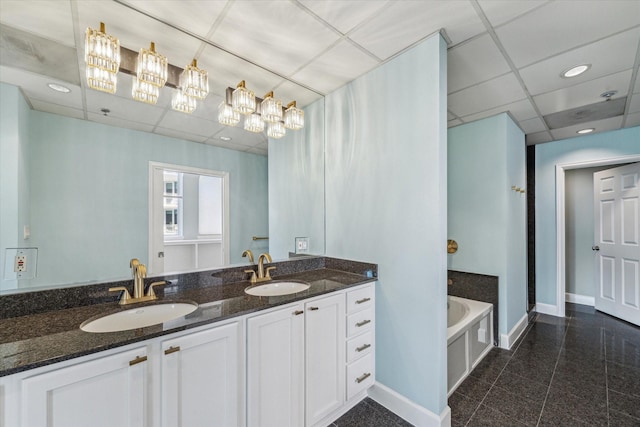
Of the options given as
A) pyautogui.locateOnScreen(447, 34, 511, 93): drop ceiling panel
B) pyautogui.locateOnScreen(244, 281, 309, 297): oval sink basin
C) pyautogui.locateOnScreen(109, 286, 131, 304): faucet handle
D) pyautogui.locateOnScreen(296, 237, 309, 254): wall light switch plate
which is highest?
pyautogui.locateOnScreen(447, 34, 511, 93): drop ceiling panel

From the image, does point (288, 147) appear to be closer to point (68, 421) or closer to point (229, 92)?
point (229, 92)

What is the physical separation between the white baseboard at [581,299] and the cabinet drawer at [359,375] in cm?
430

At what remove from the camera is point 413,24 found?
154 centimetres

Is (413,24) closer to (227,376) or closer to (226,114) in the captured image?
(226,114)

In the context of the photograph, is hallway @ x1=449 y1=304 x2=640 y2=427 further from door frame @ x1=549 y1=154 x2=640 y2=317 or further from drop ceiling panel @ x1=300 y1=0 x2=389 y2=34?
drop ceiling panel @ x1=300 y1=0 x2=389 y2=34

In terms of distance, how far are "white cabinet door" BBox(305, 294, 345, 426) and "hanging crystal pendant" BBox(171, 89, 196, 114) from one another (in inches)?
57.5

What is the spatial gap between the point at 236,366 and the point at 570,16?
8.54ft

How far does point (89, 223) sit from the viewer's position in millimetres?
1371

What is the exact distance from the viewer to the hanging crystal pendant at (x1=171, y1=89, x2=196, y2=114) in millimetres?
1646

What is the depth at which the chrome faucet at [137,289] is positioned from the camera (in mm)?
1362

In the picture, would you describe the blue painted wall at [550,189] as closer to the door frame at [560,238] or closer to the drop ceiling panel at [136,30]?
the door frame at [560,238]

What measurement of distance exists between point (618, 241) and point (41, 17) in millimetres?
5982

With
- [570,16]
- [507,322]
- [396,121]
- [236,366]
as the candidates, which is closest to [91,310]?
[236,366]

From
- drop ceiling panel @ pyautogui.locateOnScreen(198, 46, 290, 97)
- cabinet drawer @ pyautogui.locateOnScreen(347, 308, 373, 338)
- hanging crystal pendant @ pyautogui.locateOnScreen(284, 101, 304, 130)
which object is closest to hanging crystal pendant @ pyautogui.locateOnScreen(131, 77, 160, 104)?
drop ceiling panel @ pyautogui.locateOnScreen(198, 46, 290, 97)
